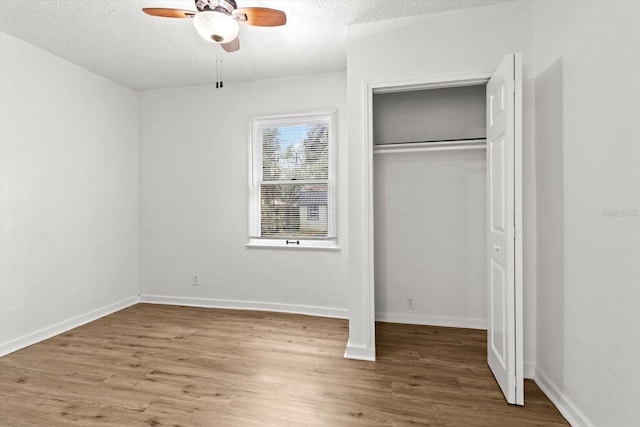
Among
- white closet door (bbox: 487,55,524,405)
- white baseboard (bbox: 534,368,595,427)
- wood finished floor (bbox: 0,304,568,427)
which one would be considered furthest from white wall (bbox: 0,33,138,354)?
white baseboard (bbox: 534,368,595,427)

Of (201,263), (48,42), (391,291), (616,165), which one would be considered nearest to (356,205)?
(391,291)

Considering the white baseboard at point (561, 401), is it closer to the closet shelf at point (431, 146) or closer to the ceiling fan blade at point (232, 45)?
the closet shelf at point (431, 146)

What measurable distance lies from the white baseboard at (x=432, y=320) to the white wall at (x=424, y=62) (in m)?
0.95

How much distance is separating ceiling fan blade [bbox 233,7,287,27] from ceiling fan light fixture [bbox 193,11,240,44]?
69mm

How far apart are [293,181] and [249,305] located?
160cm

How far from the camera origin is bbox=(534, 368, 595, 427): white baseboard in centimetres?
182

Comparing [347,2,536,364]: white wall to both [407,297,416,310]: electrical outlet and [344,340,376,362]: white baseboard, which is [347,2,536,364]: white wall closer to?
[344,340,376,362]: white baseboard

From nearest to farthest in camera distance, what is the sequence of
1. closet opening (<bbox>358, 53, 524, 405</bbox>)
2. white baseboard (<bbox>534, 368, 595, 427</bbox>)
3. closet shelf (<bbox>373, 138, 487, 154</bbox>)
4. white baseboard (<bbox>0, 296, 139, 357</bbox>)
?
white baseboard (<bbox>534, 368, 595, 427</bbox>) < white baseboard (<bbox>0, 296, 139, 357</bbox>) < closet shelf (<bbox>373, 138, 487, 154</bbox>) < closet opening (<bbox>358, 53, 524, 405</bbox>)

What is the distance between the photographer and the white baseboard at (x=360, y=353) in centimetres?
272

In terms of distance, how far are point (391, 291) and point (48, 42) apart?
4.13m

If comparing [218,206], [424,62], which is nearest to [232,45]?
[424,62]

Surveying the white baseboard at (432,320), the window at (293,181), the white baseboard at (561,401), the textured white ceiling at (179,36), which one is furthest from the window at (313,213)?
the white baseboard at (561,401)

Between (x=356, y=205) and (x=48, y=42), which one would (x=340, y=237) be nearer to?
(x=356, y=205)

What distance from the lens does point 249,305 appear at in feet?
13.4
